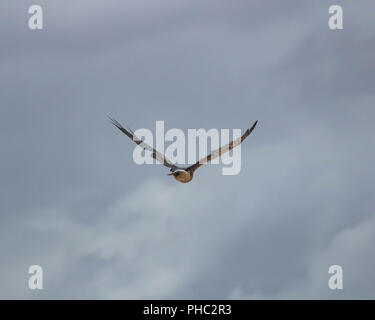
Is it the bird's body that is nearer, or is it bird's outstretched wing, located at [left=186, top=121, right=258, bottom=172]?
the bird's body

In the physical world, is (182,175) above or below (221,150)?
below

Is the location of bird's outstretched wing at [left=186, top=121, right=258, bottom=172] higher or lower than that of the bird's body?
higher

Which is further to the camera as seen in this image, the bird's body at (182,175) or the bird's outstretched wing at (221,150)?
the bird's outstretched wing at (221,150)

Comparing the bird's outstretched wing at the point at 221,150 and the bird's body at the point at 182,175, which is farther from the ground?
the bird's outstretched wing at the point at 221,150

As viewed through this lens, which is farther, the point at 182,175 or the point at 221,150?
the point at 221,150
